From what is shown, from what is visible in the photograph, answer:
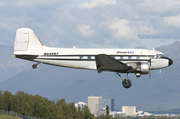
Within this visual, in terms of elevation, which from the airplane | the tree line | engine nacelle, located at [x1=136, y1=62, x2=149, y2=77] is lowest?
the tree line

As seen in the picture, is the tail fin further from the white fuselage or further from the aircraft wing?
the aircraft wing

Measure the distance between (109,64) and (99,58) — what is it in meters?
1.51

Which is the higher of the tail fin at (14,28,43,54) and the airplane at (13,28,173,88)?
the tail fin at (14,28,43,54)

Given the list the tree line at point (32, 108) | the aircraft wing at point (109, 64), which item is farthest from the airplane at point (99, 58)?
the tree line at point (32, 108)

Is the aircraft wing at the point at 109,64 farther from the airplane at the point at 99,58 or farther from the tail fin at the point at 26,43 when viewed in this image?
the tail fin at the point at 26,43

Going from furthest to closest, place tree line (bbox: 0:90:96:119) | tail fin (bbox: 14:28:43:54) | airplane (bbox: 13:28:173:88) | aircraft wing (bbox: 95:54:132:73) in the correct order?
tree line (bbox: 0:90:96:119) < tail fin (bbox: 14:28:43:54) < airplane (bbox: 13:28:173:88) < aircraft wing (bbox: 95:54:132:73)

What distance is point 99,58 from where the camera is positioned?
34.4 m

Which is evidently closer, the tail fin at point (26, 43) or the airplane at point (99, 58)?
the airplane at point (99, 58)

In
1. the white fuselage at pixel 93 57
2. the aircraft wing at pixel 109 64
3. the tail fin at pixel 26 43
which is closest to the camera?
the aircraft wing at pixel 109 64

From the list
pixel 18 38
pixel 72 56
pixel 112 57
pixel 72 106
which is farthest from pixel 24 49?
pixel 72 106

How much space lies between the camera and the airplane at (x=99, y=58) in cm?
3559

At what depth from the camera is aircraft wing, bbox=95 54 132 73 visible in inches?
1356

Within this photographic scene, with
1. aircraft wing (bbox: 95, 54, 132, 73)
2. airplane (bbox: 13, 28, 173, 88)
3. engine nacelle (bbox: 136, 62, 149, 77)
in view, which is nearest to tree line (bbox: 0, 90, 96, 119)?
airplane (bbox: 13, 28, 173, 88)

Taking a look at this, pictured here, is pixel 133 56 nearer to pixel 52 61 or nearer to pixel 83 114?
pixel 52 61
